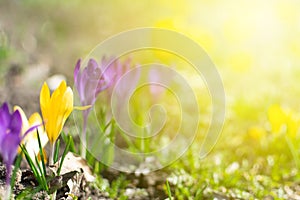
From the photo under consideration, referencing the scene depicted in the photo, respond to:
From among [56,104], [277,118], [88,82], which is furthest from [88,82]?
[277,118]

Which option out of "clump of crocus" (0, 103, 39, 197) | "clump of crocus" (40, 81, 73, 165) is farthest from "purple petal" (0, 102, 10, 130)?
"clump of crocus" (40, 81, 73, 165)

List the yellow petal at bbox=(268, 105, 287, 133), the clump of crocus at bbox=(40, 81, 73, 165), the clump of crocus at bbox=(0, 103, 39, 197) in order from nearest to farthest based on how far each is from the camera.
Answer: the clump of crocus at bbox=(0, 103, 39, 197) < the clump of crocus at bbox=(40, 81, 73, 165) < the yellow petal at bbox=(268, 105, 287, 133)

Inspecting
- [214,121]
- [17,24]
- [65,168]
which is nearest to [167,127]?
[214,121]

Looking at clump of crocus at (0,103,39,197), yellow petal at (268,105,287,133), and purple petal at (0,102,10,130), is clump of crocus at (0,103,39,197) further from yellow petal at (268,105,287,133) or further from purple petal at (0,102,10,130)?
yellow petal at (268,105,287,133)

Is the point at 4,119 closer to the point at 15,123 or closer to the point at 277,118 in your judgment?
the point at 15,123

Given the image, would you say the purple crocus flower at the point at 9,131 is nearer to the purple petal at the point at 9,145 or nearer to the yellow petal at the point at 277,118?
the purple petal at the point at 9,145

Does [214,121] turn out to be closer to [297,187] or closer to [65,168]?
[297,187]

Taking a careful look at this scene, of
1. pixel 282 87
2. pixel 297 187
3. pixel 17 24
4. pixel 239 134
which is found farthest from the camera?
pixel 17 24

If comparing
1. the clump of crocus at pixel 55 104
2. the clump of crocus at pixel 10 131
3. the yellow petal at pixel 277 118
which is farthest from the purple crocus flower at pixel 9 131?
the yellow petal at pixel 277 118
